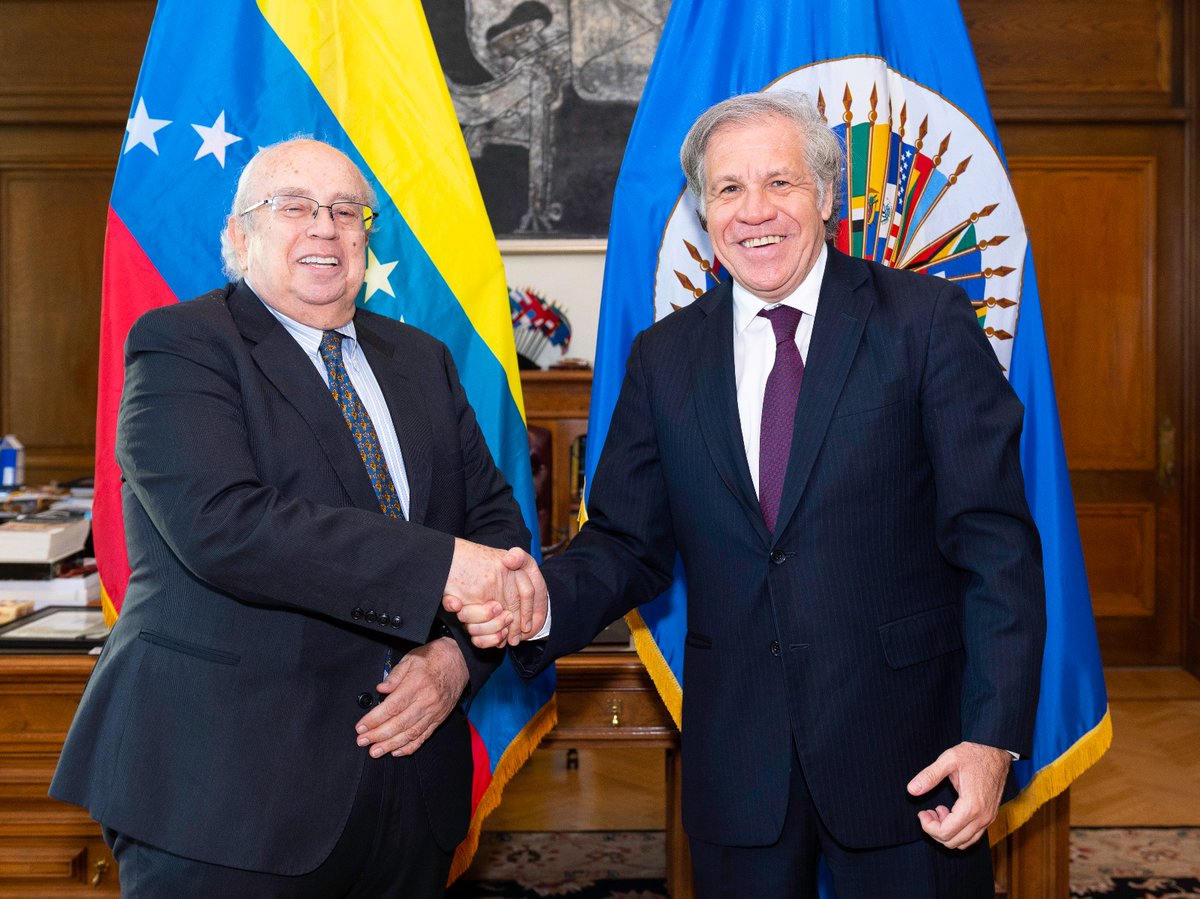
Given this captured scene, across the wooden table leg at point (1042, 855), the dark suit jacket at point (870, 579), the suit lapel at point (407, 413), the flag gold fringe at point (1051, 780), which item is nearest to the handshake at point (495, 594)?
the suit lapel at point (407, 413)

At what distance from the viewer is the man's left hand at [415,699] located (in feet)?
5.10

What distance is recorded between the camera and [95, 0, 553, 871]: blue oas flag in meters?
2.17

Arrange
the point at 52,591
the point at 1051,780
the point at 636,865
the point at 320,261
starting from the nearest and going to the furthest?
1. the point at 320,261
2. the point at 1051,780
3. the point at 52,591
4. the point at 636,865

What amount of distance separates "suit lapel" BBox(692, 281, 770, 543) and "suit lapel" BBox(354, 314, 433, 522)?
44cm

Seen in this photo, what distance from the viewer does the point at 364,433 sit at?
1631 millimetres

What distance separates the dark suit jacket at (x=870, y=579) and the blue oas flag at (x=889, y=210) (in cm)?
59

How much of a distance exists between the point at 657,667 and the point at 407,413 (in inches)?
32.1

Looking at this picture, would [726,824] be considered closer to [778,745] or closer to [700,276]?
[778,745]

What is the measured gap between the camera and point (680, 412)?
5.55 ft

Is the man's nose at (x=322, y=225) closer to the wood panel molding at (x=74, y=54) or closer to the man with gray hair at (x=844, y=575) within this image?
the man with gray hair at (x=844, y=575)

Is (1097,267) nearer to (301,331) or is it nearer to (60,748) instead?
(301,331)

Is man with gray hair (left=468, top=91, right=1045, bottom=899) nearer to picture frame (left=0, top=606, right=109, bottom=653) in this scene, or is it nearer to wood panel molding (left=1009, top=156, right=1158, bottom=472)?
picture frame (left=0, top=606, right=109, bottom=653)

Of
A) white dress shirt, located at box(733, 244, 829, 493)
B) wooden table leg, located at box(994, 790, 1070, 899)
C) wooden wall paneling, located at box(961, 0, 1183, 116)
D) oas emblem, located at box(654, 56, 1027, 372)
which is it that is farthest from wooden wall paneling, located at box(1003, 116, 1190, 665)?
white dress shirt, located at box(733, 244, 829, 493)

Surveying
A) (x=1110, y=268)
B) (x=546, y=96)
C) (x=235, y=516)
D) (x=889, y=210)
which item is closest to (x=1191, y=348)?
(x=1110, y=268)
